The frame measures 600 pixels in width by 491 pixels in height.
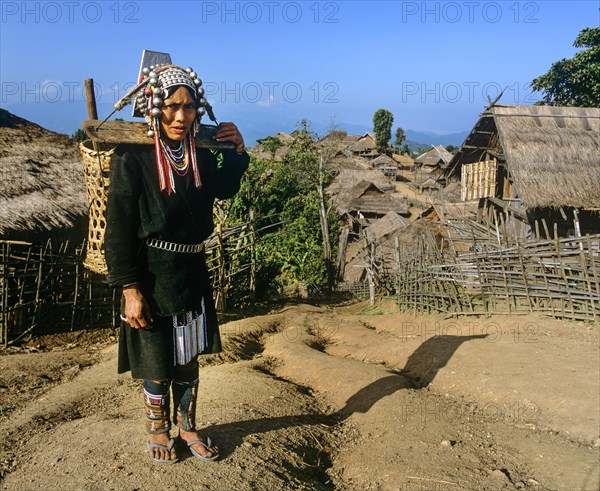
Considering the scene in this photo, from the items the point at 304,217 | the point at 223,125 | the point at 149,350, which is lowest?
the point at 149,350

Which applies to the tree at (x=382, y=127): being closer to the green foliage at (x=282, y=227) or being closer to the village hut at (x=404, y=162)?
the village hut at (x=404, y=162)

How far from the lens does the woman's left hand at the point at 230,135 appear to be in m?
2.96

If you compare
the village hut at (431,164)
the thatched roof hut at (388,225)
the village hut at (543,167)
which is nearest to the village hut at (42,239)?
the village hut at (543,167)

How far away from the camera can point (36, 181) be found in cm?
912

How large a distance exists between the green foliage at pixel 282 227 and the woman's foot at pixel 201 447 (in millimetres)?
6530

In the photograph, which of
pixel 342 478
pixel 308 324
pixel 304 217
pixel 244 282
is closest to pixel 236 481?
pixel 342 478

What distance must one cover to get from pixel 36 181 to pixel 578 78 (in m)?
16.0

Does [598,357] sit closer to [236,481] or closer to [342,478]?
[342,478]

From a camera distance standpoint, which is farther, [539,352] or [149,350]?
[539,352]

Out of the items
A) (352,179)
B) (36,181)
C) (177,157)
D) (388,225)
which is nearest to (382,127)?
(352,179)

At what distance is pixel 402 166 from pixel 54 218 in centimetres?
4210

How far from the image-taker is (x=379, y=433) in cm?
363

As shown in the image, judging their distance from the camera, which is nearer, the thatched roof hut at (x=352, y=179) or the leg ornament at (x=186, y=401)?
the leg ornament at (x=186, y=401)

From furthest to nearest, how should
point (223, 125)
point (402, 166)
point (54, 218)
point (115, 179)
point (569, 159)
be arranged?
point (402, 166)
point (569, 159)
point (54, 218)
point (223, 125)
point (115, 179)
